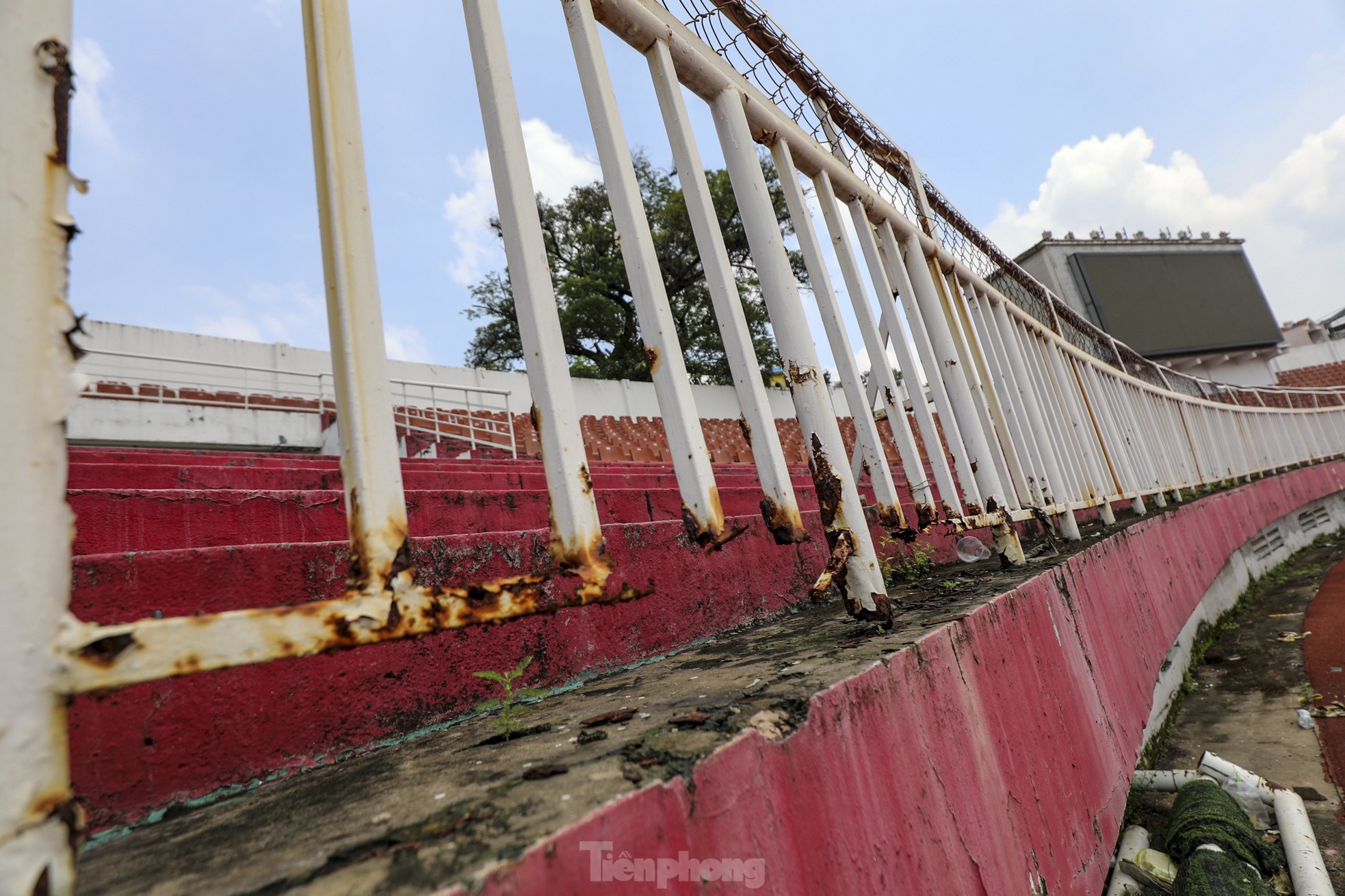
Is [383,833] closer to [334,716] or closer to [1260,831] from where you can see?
[334,716]

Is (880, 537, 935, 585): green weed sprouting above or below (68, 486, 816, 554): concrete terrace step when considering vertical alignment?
below

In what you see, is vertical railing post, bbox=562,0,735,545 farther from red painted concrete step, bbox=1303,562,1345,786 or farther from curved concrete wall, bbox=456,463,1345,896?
red painted concrete step, bbox=1303,562,1345,786

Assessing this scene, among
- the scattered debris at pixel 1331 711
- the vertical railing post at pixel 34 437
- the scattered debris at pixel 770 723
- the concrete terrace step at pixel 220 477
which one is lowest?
the scattered debris at pixel 1331 711

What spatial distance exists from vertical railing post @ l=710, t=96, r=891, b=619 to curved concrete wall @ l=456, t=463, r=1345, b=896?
231mm

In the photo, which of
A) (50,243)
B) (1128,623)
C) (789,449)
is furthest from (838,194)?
(789,449)

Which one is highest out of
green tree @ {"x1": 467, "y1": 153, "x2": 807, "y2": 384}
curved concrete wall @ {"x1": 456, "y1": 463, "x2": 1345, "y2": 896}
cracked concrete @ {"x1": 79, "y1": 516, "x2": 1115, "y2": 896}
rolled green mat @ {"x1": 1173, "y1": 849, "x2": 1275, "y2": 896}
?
green tree @ {"x1": 467, "y1": 153, "x2": 807, "y2": 384}

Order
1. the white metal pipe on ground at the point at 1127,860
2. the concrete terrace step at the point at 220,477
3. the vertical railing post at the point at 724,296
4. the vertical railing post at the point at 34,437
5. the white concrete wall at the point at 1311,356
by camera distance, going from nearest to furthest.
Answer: the vertical railing post at the point at 34,437 < the vertical railing post at the point at 724,296 < the white metal pipe on ground at the point at 1127,860 < the concrete terrace step at the point at 220,477 < the white concrete wall at the point at 1311,356

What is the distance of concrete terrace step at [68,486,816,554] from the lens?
149 cm

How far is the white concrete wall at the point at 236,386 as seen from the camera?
9.09 metres

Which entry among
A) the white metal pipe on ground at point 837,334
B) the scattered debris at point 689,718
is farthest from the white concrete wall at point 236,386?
the scattered debris at point 689,718

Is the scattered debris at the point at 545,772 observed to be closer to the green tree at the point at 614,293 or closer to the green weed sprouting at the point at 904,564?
the green weed sprouting at the point at 904,564

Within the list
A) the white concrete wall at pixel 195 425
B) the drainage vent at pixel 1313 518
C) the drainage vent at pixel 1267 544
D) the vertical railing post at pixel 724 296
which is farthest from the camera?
the drainage vent at pixel 1313 518

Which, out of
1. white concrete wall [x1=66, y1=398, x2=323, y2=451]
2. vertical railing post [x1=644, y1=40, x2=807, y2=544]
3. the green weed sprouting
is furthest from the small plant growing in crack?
white concrete wall [x1=66, y1=398, x2=323, y2=451]

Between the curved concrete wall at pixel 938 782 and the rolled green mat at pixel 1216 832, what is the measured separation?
0.14 meters
